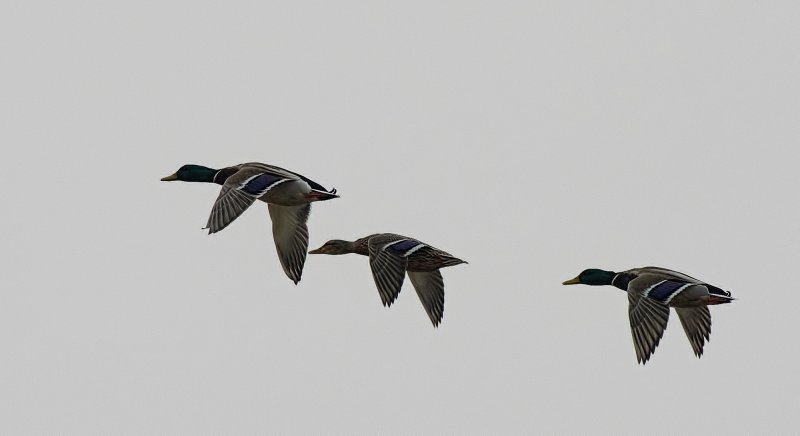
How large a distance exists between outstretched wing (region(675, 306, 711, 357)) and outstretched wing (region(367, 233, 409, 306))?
4026mm

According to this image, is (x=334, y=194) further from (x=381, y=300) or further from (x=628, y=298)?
(x=628, y=298)

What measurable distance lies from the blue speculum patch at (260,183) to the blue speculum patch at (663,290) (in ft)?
17.3

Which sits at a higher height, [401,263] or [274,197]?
[274,197]

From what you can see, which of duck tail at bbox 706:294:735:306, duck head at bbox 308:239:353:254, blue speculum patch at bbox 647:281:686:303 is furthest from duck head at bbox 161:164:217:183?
duck tail at bbox 706:294:735:306

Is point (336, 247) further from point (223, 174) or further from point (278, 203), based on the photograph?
point (223, 174)

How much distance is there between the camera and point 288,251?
24828 mm

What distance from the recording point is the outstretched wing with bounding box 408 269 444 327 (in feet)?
79.9

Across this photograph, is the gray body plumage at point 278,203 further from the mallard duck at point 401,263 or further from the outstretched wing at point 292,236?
the mallard duck at point 401,263

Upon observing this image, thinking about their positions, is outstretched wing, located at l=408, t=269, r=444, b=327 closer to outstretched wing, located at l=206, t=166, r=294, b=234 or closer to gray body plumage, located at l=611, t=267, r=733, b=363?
gray body plumage, located at l=611, t=267, r=733, b=363

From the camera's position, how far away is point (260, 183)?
2303 centimetres

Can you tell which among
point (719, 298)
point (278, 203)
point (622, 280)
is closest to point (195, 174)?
point (278, 203)

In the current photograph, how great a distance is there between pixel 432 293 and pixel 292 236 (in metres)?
2.23

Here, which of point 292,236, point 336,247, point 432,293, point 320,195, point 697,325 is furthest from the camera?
point 336,247

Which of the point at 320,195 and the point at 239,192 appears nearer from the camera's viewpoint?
the point at 239,192
